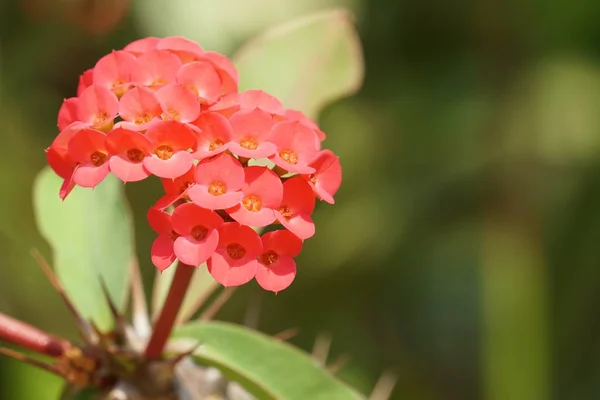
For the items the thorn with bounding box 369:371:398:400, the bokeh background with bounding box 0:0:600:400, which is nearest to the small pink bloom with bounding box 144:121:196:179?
the bokeh background with bounding box 0:0:600:400

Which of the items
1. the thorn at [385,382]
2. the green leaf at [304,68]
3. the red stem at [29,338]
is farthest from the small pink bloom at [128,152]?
the thorn at [385,382]

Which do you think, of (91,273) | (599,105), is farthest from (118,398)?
(599,105)

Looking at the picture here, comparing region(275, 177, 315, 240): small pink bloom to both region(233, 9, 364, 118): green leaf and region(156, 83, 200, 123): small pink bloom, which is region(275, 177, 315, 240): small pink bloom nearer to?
region(156, 83, 200, 123): small pink bloom

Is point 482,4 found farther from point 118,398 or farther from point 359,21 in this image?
point 118,398

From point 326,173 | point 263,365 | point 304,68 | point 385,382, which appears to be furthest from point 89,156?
point 385,382

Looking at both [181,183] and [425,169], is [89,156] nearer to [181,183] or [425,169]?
[181,183]

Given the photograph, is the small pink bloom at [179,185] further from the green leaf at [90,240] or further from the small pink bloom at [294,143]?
the green leaf at [90,240]
